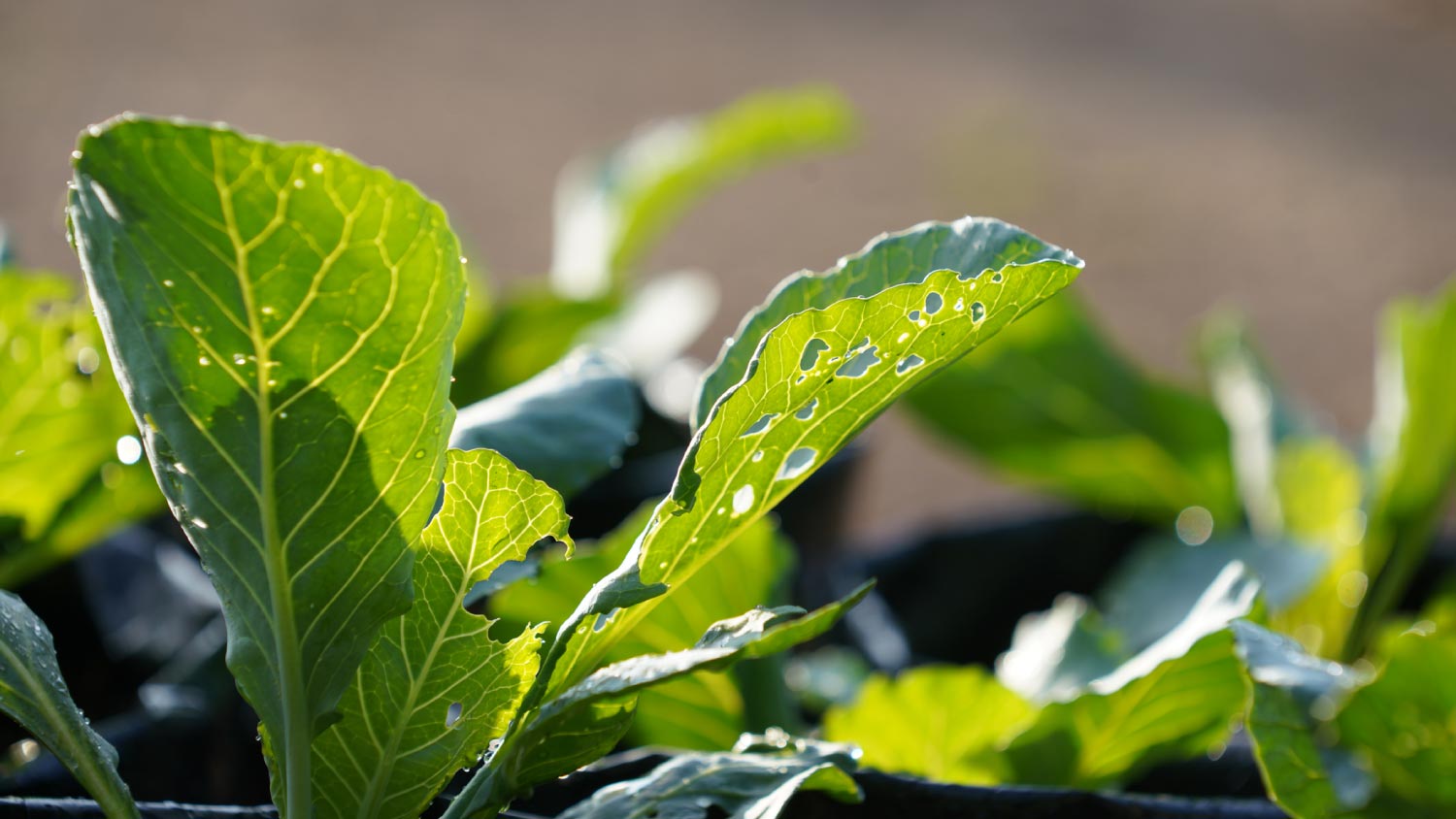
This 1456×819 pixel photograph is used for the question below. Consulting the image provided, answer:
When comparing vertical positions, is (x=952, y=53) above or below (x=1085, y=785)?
above

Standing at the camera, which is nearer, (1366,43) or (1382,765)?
(1382,765)

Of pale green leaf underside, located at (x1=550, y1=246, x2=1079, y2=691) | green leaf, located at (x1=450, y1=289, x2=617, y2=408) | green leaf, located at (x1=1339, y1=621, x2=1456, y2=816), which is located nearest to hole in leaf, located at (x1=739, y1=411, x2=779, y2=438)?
pale green leaf underside, located at (x1=550, y1=246, x2=1079, y2=691)

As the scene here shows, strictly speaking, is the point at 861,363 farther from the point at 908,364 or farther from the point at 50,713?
the point at 50,713

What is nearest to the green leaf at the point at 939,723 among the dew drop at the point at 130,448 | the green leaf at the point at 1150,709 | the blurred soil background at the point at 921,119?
the green leaf at the point at 1150,709

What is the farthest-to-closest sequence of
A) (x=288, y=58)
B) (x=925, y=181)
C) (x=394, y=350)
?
(x=288, y=58) < (x=925, y=181) < (x=394, y=350)

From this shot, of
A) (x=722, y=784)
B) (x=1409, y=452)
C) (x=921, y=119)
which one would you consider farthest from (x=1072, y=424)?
(x=921, y=119)

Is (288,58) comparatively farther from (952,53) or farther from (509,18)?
(952,53)

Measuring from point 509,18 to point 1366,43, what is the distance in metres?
1.87

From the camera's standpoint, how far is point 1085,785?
446 millimetres

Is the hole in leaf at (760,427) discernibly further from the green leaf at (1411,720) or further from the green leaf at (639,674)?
the green leaf at (1411,720)

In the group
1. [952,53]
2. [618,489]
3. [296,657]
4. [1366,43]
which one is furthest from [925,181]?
[296,657]

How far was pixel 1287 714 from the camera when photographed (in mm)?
376

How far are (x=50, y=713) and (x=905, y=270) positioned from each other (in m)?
0.22

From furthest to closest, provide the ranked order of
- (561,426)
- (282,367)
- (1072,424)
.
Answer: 1. (1072,424)
2. (561,426)
3. (282,367)
